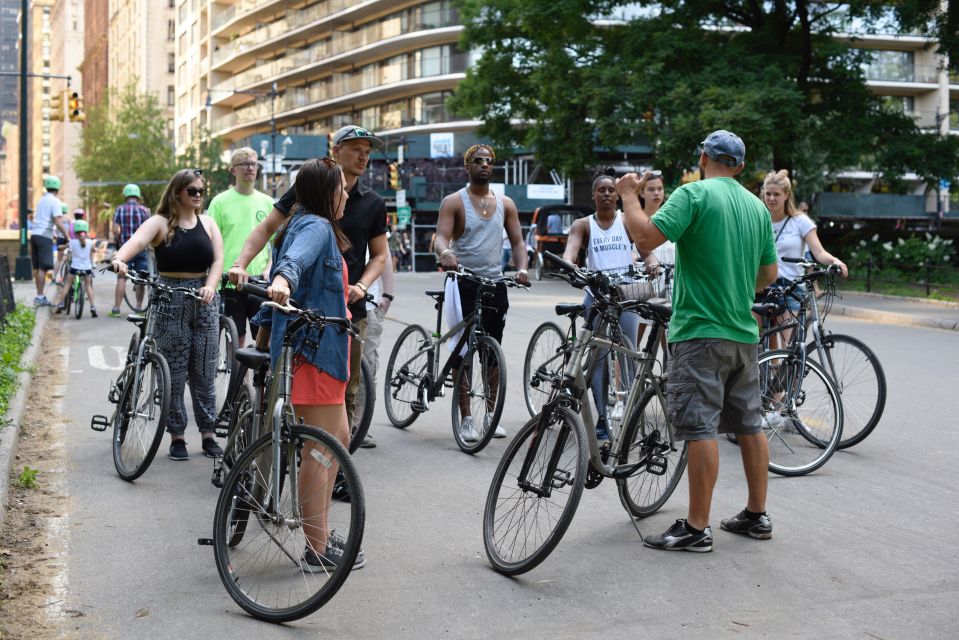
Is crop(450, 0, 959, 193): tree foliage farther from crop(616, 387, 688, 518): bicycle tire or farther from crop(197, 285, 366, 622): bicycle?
crop(197, 285, 366, 622): bicycle

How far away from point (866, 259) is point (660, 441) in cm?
2211

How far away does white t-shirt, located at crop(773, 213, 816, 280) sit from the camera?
347 inches

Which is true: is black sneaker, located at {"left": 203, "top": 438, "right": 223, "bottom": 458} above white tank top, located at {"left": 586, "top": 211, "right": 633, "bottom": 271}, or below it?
below

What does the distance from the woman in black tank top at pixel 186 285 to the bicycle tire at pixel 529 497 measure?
8.87 feet

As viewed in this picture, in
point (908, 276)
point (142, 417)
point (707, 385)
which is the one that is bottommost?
point (142, 417)

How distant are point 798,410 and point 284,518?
12.3 ft

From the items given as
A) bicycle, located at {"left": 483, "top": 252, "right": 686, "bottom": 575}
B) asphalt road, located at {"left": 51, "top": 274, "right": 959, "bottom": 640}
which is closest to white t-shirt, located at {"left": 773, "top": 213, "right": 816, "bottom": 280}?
asphalt road, located at {"left": 51, "top": 274, "right": 959, "bottom": 640}

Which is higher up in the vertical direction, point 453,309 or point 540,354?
point 453,309

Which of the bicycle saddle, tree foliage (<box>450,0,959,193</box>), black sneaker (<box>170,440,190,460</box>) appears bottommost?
black sneaker (<box>170,440,190,460</box>)

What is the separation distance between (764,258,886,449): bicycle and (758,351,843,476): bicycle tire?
1.07 ft

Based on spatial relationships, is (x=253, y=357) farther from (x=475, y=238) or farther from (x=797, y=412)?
Result: (x=797, y=412)

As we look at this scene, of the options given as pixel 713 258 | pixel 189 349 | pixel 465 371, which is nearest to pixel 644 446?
pixel 713 258

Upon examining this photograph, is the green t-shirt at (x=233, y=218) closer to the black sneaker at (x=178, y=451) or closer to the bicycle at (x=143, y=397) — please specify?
the bicycle at (x=143, y=397)

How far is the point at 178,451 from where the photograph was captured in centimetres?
756
